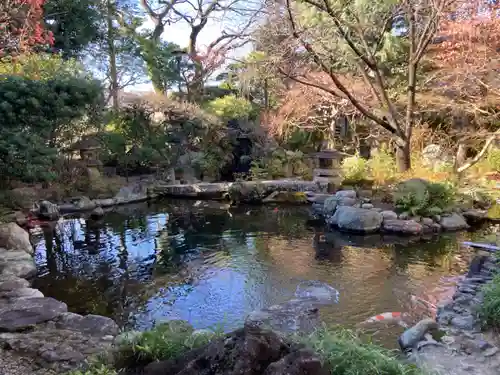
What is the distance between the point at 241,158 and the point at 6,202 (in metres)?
8.08

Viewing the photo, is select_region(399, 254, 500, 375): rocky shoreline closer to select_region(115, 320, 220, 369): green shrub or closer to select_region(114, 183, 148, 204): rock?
select_region(115, 320, 220, 369): green shrub

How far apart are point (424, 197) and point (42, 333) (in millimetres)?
7535

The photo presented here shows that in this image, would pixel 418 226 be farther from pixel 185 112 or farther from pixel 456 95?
pixel 185 112

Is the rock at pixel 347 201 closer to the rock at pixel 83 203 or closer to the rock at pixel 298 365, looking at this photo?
the rock at pixel 83 203

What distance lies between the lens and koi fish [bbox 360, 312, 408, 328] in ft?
14.7

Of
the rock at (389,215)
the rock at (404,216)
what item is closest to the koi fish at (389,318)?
the rock at (389,215)

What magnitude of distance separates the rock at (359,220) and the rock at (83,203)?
6493mm

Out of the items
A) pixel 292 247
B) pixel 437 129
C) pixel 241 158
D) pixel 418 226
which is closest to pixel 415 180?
pixel 418 226

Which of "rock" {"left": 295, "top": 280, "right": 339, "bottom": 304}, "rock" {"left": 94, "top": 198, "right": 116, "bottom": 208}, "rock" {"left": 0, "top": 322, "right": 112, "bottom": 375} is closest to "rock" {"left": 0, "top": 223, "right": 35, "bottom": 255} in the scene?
"rock" {"left": 0, "top": 322, "right": 112, "bottom": 375}

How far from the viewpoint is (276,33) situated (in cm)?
920

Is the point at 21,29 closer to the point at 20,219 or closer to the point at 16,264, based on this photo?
the point at 16,264

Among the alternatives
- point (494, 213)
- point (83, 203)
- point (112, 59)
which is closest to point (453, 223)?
point (494, 213)

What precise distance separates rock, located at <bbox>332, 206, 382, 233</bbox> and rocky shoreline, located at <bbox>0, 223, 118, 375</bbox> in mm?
5676

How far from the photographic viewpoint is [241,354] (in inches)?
75.2
